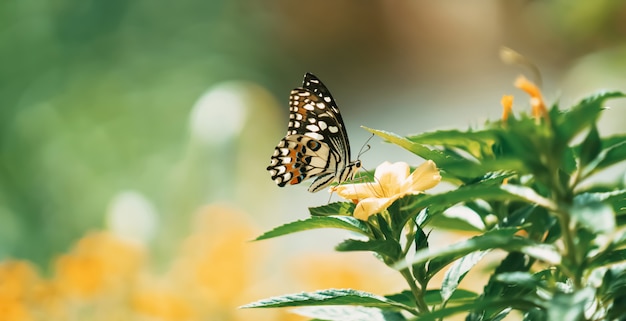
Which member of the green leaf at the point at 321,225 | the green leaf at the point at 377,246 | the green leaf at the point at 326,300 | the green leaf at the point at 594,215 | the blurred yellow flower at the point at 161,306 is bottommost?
the green leaf at the point at 594,215

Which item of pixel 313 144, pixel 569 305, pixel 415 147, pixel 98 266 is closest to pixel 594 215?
pixel 569 305

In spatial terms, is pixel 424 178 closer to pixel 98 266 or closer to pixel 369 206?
pixel 369 206

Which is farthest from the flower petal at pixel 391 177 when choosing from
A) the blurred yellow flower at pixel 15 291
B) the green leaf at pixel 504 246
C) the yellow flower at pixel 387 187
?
the blurred yellow flower at pixel 15 291

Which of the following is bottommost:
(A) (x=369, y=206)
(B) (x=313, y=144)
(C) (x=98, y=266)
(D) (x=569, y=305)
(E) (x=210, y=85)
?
(D) (x=569, y=305)

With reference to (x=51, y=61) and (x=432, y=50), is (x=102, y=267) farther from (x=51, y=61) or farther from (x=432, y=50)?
(x=432, y=50)

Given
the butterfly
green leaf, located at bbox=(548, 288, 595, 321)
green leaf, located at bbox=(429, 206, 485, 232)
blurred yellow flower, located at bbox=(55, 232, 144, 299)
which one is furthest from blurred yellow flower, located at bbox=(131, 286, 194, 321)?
green leaf, located at bbox=(548, 288, 595, 321)

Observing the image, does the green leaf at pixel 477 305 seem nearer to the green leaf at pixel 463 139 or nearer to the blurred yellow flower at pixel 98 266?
the green leaf at pixel 463 139

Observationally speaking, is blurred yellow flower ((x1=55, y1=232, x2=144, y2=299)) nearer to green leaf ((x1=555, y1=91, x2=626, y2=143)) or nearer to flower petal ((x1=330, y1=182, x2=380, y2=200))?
flower petal ((x1=330, y1=182, x2=380, y2=200))

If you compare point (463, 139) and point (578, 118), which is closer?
point (578, 118)
